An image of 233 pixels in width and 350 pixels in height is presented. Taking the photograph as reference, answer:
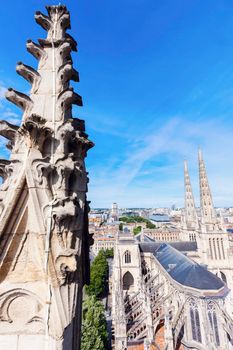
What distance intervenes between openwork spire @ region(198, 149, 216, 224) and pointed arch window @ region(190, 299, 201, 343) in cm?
2842

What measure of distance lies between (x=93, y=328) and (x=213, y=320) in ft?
41.9

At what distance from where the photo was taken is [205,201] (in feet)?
165

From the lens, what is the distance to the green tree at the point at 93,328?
2027cm

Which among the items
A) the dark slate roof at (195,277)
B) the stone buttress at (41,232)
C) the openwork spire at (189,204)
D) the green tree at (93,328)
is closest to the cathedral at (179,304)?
the dark slate roof at (195,277)

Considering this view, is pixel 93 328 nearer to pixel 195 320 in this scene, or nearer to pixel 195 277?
pixel 195 320

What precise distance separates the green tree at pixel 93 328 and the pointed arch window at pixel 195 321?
9.84m

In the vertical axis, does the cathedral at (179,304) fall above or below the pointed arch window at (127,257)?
below

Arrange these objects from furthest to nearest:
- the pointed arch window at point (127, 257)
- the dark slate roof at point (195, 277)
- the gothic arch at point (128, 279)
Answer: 1. the pointed arch window at point (127, 257)
2. the gothic arch at point (128, 279)
3. the dark slate roof at point (195, 277)

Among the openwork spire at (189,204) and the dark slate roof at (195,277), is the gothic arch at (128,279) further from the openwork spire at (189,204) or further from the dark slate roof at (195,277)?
the openwork spire at (189,204)

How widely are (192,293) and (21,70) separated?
2780 cm

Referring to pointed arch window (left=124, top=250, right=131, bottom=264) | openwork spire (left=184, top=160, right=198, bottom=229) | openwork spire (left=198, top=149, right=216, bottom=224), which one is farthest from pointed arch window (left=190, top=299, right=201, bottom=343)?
openwork spire (left=184, top=160, right=198, bottom=229)

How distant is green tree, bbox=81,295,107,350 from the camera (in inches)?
798

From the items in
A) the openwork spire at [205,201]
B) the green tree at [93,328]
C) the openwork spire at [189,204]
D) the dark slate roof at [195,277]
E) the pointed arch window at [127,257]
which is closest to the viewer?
the green tree at [93,328]

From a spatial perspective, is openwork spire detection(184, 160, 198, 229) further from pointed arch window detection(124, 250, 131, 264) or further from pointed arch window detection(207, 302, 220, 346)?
pointed arch window detection(207, 302, 220, 346)
